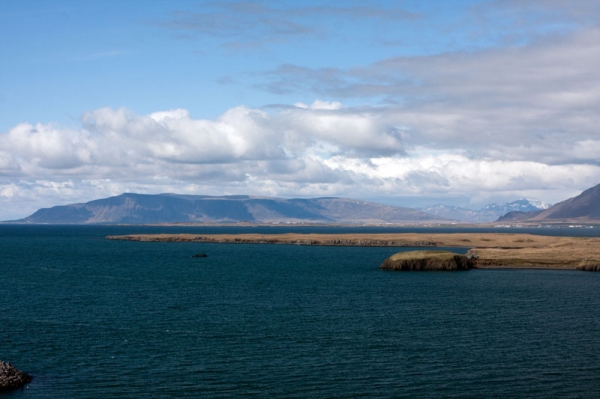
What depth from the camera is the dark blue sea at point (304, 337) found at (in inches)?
1626

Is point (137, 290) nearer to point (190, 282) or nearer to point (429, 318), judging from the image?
point (190, 282)

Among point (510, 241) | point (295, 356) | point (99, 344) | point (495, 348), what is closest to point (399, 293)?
point (495, 348)

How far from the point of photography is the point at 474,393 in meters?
39.8

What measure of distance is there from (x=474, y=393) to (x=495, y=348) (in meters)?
12.2

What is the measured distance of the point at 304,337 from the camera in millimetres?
54781

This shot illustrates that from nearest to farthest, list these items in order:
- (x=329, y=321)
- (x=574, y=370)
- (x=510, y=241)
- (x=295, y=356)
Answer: (x=574, y=370) < (x=295, y=356) < (x=329, y=321) < (x=510, y=241)

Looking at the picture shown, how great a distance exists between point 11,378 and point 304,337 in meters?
23.7

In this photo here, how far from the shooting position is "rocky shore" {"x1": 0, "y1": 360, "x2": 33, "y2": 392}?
1559 inches

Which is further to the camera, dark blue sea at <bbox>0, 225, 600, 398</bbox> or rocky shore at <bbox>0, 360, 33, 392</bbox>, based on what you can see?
dark blue sea at <bbox>0, 225, 600, 398</bbox>

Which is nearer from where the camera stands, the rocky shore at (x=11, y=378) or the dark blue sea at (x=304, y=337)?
the rocky shore at (x=11, y=378)

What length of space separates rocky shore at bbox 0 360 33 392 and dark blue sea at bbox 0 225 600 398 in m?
0.70

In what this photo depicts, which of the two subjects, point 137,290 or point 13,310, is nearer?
point 13,310

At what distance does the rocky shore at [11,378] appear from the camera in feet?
130

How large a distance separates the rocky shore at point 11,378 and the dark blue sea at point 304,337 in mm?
703
